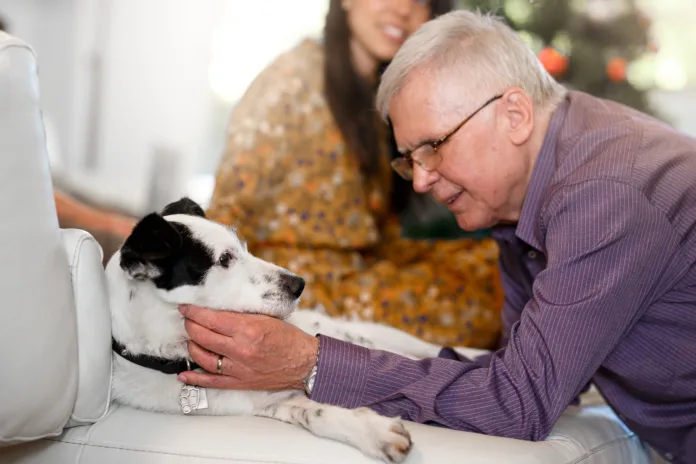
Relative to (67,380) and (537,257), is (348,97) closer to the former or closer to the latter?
(537,257)

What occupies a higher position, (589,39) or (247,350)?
(589,39)

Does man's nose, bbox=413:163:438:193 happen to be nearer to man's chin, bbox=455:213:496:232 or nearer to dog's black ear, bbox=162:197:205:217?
man's chin, bbox=455:213:496:232

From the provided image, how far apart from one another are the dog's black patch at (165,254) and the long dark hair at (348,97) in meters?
1.26

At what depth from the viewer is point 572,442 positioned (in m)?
1.35

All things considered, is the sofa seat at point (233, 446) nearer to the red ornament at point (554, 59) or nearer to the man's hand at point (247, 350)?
the man's hand at point (247, 350)

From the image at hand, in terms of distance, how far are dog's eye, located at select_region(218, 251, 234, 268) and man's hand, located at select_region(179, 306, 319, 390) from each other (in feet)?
0.49

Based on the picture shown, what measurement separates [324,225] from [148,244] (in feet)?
3.98

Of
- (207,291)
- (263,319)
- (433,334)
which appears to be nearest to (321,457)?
(263,319)

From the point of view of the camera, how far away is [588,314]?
1206 mm

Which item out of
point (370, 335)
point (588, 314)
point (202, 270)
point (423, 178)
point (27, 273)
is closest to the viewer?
point (27, 273)

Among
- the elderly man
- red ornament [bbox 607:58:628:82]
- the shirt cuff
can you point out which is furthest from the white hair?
red ornament [bbox 607:58:628:82]

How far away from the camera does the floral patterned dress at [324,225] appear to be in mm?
2363

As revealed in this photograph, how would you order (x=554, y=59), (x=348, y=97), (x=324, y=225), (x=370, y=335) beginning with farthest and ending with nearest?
(x=554, y=59)
(x=348, y=97)
(x=324, y=225)
(x=370, y=335)

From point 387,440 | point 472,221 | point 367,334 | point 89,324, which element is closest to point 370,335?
point 367,334
